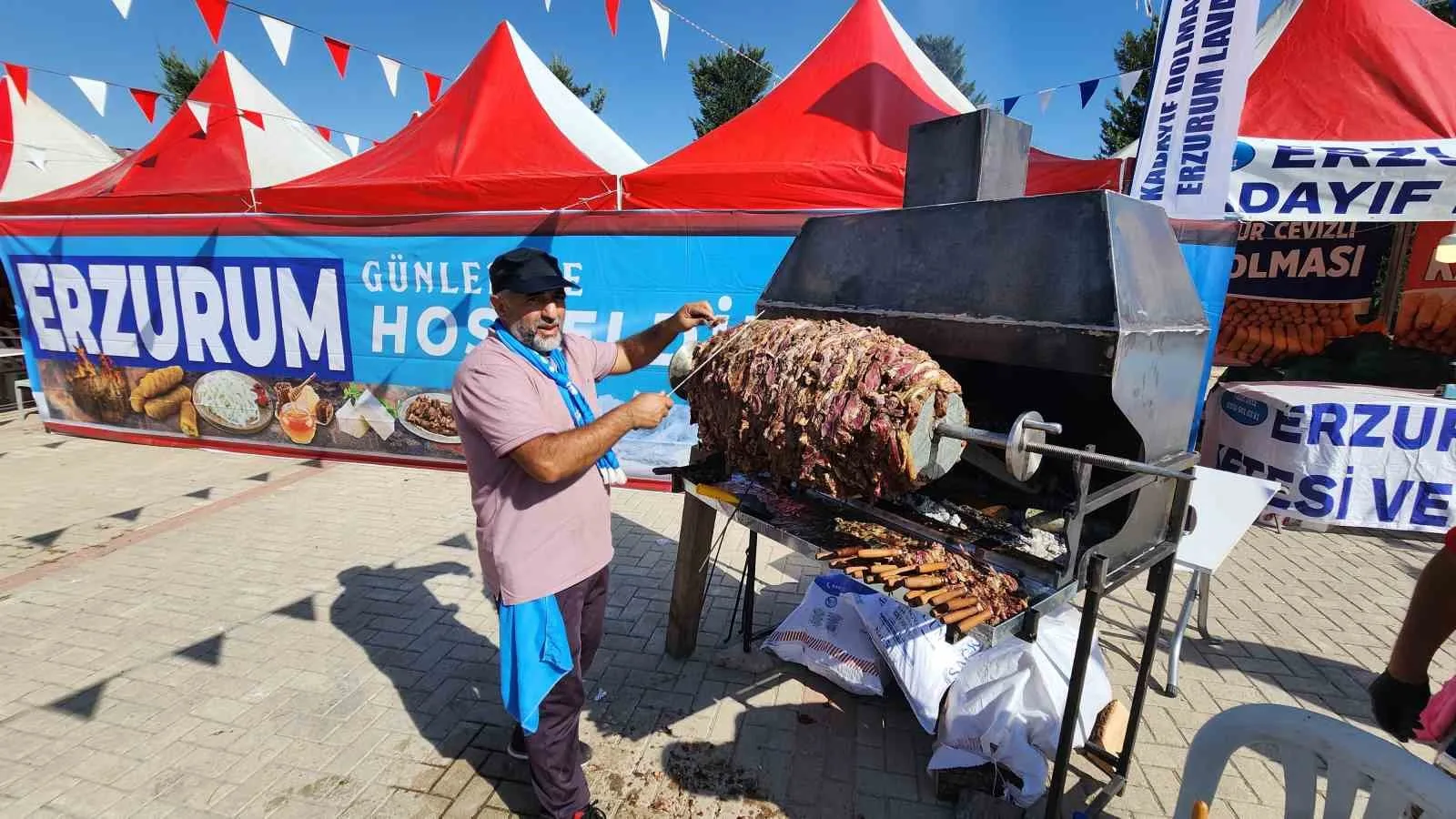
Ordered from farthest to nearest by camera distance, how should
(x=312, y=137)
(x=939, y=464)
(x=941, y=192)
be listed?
1. (x=312, y=137)
2. (x=941, y=192)
3. (x=939, y=464)

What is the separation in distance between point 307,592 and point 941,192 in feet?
17.0

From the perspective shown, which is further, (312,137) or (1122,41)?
(1122,41)

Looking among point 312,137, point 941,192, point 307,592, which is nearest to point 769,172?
point 941,192

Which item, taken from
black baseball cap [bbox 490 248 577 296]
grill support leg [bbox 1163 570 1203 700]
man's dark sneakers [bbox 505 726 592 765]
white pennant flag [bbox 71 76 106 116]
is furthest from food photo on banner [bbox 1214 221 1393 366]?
white pennant flag [bbox 71 76 106 116]

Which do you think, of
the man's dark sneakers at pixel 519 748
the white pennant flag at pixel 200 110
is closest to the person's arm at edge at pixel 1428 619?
the man's dark sneakers at pixel 519 748

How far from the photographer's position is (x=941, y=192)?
320 centimetres

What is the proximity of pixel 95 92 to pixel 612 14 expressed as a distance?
6963mm

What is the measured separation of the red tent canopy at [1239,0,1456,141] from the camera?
19.7 ft

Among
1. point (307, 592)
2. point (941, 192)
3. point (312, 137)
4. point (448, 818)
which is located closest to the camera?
point (448, 818)

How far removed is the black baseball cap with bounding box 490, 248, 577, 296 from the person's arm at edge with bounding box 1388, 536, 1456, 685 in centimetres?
308

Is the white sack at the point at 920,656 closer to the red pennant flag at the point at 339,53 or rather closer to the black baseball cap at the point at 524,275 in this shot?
the black baseball cap at the point at 524,275

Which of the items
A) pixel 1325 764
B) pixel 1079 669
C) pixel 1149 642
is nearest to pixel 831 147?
pixel 1149 642

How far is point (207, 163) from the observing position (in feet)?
27.4

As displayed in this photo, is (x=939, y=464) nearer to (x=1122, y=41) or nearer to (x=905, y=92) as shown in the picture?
(x=905, y=92)
